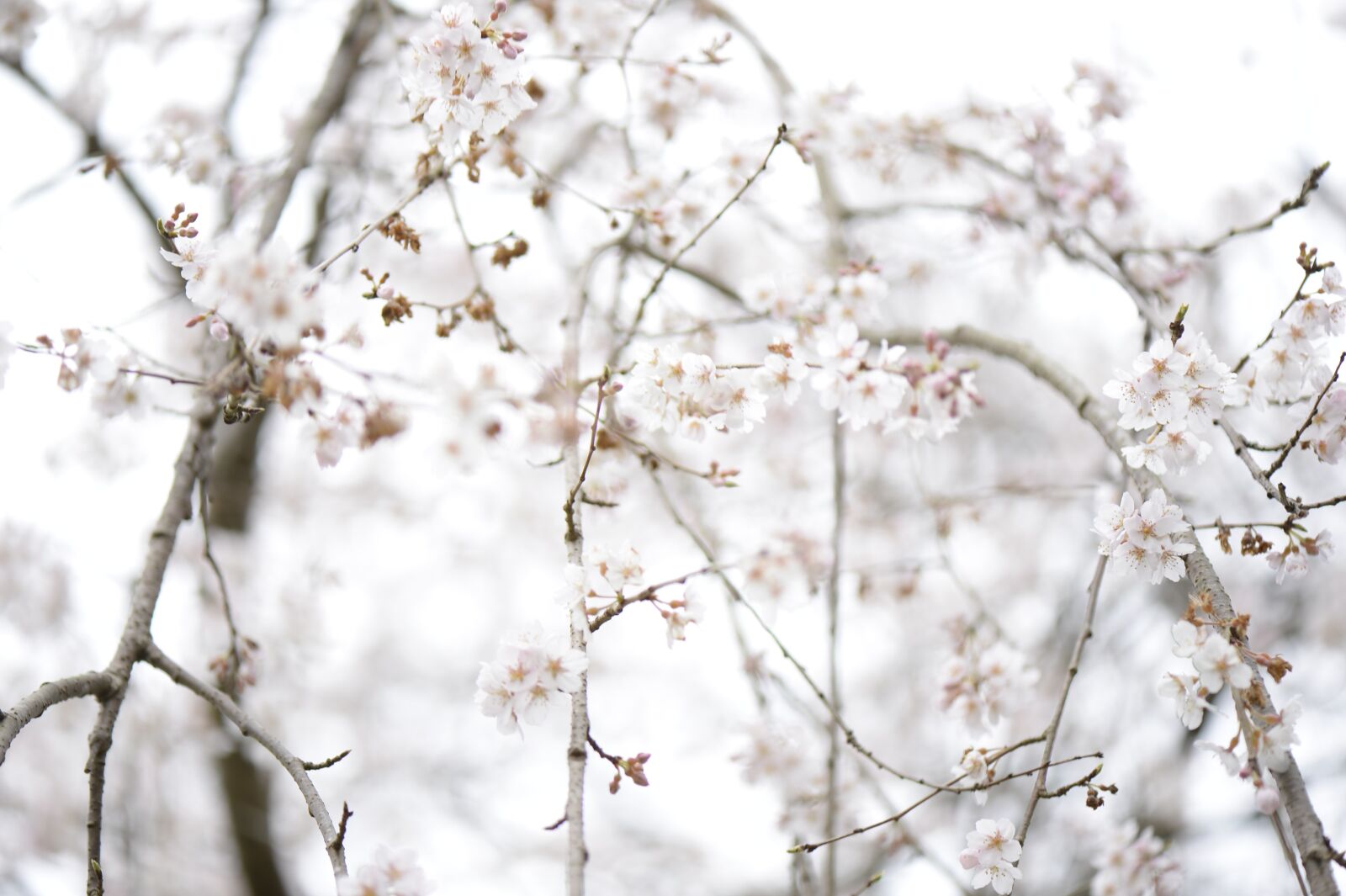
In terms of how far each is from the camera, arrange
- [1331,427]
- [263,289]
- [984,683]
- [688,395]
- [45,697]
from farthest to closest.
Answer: [984,683], [688,395], [1331,427], [45,697], [263,289]

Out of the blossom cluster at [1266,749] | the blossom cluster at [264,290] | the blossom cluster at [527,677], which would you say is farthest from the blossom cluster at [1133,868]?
the blossom cluster at [264,290]

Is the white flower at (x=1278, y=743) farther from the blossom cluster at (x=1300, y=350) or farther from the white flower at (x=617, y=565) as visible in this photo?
the white flower at (x=617, y=565)

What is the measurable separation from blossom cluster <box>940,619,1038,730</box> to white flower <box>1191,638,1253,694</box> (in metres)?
0.78

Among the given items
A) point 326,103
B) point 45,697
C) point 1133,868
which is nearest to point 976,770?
point 1133,868

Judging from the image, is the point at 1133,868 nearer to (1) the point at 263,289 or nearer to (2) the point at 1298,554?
(2) the point at 1298,554

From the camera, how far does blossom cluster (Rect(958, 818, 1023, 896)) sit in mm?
1326

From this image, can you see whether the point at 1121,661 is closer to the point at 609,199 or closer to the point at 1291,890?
the point at 1291,890

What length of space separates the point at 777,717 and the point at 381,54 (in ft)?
7.54

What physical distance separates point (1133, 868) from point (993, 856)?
24.4 inches

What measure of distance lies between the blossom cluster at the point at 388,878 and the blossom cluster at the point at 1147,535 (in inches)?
37.1

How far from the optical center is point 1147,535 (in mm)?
1229

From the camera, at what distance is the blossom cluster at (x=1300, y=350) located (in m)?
1.34

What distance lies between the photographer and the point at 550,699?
1.19 metres

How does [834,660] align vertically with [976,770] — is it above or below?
above
